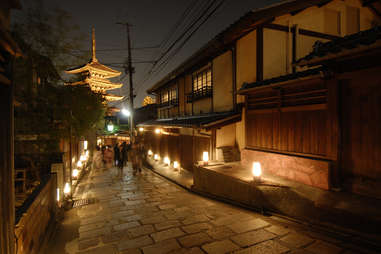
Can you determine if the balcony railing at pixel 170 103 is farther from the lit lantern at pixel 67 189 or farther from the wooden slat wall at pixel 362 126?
the wooden slat wall at pixel 362 126

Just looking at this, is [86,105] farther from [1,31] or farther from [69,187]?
[1,31]

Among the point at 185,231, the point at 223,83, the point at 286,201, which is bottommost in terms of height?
the point at 185,231

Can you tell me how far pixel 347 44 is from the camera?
5.16 meters

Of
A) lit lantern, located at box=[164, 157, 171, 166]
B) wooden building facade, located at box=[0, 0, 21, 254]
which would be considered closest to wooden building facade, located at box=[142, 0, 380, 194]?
lit lantern, located at box=[164, 157, 171, 166]

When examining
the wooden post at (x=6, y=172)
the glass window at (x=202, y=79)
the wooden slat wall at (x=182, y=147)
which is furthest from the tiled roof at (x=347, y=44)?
the glass window at (x=202, y=79)

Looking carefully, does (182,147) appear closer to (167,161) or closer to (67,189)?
(167,161)

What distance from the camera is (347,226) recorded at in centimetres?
489

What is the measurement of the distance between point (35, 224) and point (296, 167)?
26.8ft

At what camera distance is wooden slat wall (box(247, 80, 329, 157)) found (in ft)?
22.9

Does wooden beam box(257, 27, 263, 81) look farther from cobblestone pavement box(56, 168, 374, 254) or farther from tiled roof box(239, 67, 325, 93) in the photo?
cobblestone pavement box(56, 168, 374, 254)

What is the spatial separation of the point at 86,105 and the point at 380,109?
11.8 metres

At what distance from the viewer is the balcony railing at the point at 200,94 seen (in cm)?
1379

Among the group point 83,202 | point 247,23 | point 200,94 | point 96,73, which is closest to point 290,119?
point 247,23

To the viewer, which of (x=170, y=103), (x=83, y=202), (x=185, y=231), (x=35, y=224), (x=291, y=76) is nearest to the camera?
(x=35, y=224)
